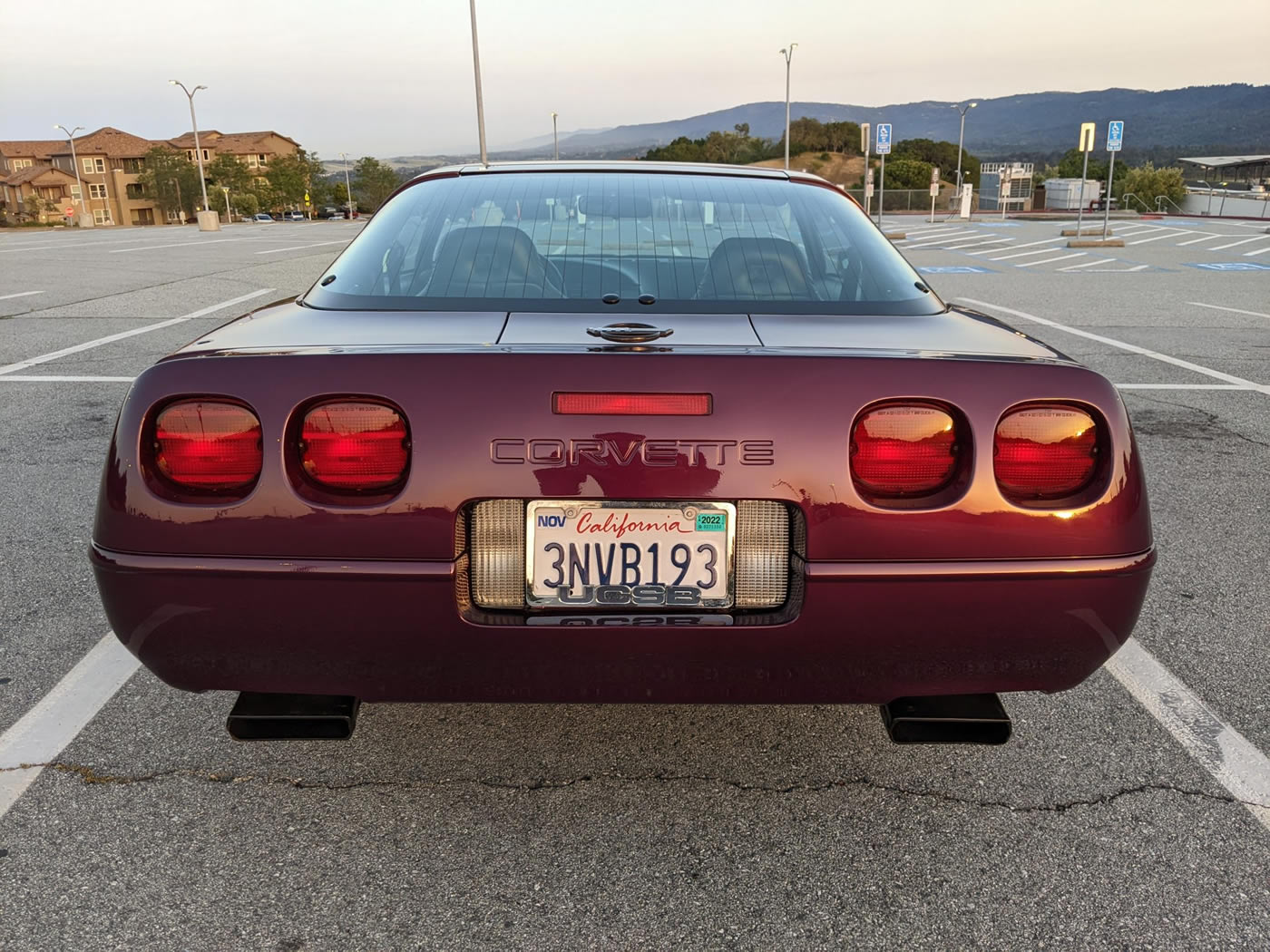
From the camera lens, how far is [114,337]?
9234 millimetres

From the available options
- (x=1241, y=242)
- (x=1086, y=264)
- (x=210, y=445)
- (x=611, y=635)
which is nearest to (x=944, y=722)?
(x=611, y=635)

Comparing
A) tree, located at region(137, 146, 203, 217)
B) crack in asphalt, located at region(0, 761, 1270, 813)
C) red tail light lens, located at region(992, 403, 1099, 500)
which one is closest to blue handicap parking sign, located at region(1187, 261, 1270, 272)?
crack in asphalt, located at region(0, 761, 1270, 813)

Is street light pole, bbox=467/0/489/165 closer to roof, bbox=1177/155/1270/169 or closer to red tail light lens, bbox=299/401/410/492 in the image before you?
red tail light lens, bbox=299/401/410/492

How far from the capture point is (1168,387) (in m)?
7.19

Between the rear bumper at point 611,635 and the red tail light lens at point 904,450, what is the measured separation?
157mm

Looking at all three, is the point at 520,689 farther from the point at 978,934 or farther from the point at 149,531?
the point at 978,934

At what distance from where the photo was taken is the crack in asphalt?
2312 millimetres

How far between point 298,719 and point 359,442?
0.61m

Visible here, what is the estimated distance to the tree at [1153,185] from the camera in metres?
63.9

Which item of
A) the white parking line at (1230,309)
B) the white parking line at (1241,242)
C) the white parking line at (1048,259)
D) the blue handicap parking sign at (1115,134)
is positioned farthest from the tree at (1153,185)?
the white parking line at (1230,309)

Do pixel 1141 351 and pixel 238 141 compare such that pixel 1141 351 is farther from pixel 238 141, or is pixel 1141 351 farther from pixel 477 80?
pixel 238 141

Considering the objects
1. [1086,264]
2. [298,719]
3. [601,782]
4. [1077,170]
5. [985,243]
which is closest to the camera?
[298,719]

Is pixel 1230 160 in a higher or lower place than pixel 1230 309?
higher

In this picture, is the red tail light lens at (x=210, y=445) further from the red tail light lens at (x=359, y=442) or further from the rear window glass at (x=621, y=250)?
the rear window glass at (x=621, y=250)
